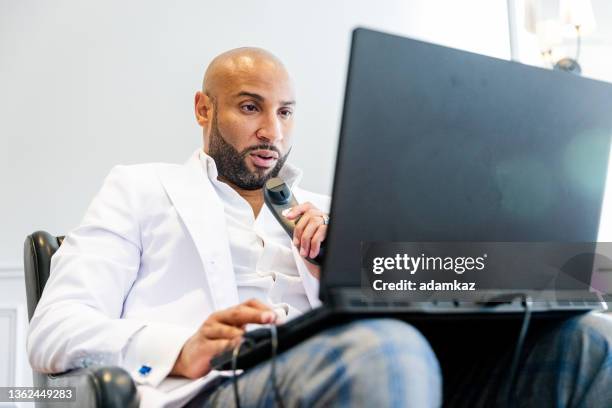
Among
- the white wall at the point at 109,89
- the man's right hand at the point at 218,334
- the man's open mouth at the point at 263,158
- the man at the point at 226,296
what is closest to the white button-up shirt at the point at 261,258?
the man at the point at 226,296

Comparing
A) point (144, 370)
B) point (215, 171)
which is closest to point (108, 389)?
point (144, 370)

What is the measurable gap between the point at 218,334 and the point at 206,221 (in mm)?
495

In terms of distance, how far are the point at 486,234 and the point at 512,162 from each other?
3.6 inches

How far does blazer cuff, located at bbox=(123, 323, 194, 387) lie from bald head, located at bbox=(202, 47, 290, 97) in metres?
0.73

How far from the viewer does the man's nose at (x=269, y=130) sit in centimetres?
157

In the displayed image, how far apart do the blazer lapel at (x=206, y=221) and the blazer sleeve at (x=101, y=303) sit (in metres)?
0.08

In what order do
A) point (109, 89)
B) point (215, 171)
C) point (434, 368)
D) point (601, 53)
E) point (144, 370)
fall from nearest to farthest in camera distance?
point (434, 368) → point (144, 370) → point (215, 171) → point (601, 53) → point (109, 89)

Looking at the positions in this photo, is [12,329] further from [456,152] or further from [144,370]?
[456,152]

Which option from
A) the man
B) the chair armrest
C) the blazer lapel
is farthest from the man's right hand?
the blazer lapel

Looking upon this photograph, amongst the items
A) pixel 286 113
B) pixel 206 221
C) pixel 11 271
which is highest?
pixel 286 113

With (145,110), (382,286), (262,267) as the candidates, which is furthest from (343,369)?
(145,110)

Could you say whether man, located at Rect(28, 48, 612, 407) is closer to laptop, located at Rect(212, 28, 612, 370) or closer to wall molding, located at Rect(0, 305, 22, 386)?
laptop, located at Rect(212, 28, 612, 370)

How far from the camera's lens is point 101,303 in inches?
47.9

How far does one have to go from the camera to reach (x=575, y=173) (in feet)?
2.93
